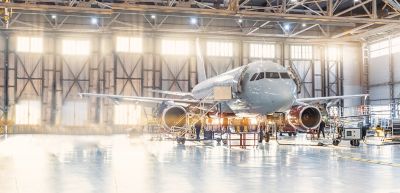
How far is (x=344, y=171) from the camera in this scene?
10.7 m

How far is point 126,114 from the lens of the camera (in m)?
42.0

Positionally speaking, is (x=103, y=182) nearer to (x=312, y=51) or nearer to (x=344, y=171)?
(x=344, y=171)

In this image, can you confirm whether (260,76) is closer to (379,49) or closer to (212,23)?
(212,23)

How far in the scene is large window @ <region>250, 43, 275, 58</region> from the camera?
45.2 metres

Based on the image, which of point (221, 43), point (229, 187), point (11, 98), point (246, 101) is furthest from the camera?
point (221, 43)

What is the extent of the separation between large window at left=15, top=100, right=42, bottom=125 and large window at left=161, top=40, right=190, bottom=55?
12.4 meters

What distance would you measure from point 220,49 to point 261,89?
2560 centimetres

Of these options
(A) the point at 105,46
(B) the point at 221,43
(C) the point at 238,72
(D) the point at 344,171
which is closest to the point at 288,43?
(B) the point at 221,43

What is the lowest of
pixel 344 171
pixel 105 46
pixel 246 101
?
pixel 344 171

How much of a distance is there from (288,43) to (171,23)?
12.0m

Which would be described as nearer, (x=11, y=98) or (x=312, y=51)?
(x=11, y=98)

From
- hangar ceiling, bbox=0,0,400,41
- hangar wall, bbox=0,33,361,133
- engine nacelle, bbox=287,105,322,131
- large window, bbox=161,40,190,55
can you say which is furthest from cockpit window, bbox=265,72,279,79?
large window, bbox=161,40,190,55

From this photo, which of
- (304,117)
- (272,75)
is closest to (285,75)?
(272,75)

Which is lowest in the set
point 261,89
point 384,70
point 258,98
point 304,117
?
point 304,117
